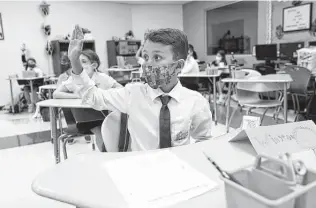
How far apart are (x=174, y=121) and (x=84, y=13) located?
26.1ft

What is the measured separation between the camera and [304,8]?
5.97 metres

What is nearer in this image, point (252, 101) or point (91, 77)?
point (91, 77)

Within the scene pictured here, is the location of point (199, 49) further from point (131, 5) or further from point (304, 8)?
point (304, 8)

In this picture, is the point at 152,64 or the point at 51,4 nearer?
the point at 152,64

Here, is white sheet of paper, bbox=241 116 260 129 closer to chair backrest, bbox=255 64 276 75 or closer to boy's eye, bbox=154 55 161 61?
boy's eye, bbox=154 55 161 61

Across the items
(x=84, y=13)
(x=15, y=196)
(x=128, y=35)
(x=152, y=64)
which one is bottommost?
(x=15, y=196)

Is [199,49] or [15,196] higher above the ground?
[199,49]

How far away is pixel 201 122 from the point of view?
4.48 feet

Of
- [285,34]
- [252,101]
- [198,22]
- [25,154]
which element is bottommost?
[25,154]

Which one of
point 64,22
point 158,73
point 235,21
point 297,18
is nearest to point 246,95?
point 158,73

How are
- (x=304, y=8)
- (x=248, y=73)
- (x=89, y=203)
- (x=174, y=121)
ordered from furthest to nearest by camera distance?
1. (x=304, y=8)
2. (x=248, y=73)
3. (x=174, y=121)
4. (x=89, y=203)

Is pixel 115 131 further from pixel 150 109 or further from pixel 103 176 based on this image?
pixel 103 176

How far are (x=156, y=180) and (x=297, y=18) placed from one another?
6.46 meters

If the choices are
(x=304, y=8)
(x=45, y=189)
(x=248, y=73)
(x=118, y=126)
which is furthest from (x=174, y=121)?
(x=304, y=8)
